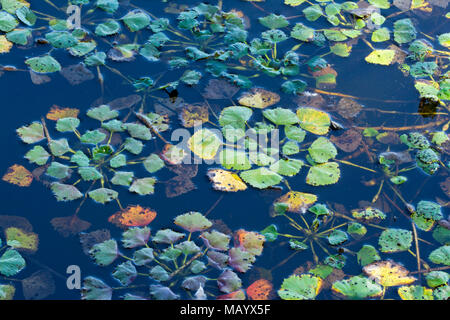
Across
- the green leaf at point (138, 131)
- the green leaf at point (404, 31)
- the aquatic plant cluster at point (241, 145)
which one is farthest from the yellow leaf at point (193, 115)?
the green leaf at point (404, 31)

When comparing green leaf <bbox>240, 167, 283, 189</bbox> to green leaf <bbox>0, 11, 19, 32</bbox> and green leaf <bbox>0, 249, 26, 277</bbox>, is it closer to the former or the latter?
green leaf <bbox>0, 249, 26, 277</bbox>

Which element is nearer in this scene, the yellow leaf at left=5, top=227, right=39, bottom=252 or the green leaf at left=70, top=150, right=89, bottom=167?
the yellow leaf at left=5, top=227, right=39, bottom=252

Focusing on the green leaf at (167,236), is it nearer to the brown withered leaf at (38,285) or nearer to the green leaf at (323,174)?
the brown withered leaf at (38,285)

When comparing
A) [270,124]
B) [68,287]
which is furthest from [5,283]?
[270,124]

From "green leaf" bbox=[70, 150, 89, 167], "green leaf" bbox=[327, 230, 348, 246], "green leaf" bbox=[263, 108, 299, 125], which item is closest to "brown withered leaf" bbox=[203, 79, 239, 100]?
"green leaf" bbox=[263, 108, 299, 125]

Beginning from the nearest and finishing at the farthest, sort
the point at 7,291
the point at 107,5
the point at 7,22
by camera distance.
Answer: the point at 7,291
the point at 7,22
the point at 107,5

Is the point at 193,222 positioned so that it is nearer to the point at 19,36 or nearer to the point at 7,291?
the point at 7,291

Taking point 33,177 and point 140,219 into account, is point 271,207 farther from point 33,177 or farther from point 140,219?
point 33,177

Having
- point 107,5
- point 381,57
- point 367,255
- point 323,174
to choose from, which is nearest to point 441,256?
point 367,255
